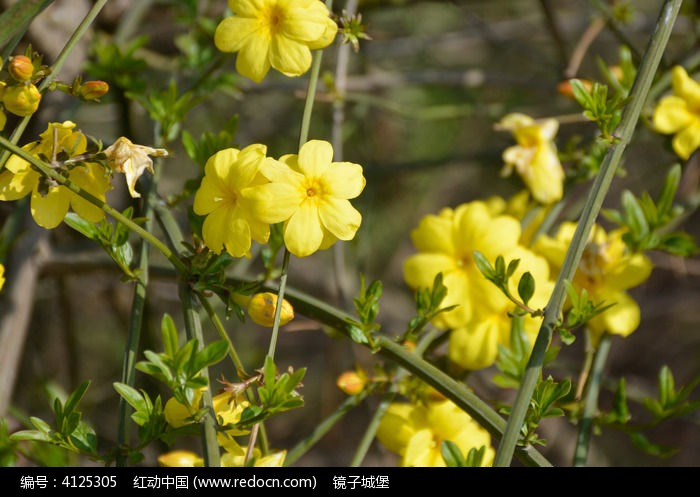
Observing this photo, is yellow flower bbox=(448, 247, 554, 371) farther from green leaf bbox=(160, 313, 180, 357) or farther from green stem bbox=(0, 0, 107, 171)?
green stem bbox=(0, 0, 107, 171)

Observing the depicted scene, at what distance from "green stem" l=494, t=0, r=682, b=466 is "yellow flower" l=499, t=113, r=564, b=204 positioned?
411mm

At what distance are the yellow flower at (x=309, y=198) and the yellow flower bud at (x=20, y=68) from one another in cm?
26

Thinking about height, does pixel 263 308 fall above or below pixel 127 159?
below

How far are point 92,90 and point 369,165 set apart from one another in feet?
4.22

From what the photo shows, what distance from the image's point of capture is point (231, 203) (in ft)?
2.95

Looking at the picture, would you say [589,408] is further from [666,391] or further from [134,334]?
[134,334]

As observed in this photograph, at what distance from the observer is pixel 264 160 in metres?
0.87

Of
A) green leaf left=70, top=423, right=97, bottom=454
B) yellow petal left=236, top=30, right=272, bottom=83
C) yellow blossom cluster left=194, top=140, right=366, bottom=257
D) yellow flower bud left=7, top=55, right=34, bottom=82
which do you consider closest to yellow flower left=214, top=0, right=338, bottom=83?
yellow petal left=236, top=30, right=272, bottom=83

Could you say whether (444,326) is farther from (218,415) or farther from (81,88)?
(81,88)

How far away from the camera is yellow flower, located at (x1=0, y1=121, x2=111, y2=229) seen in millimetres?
891
